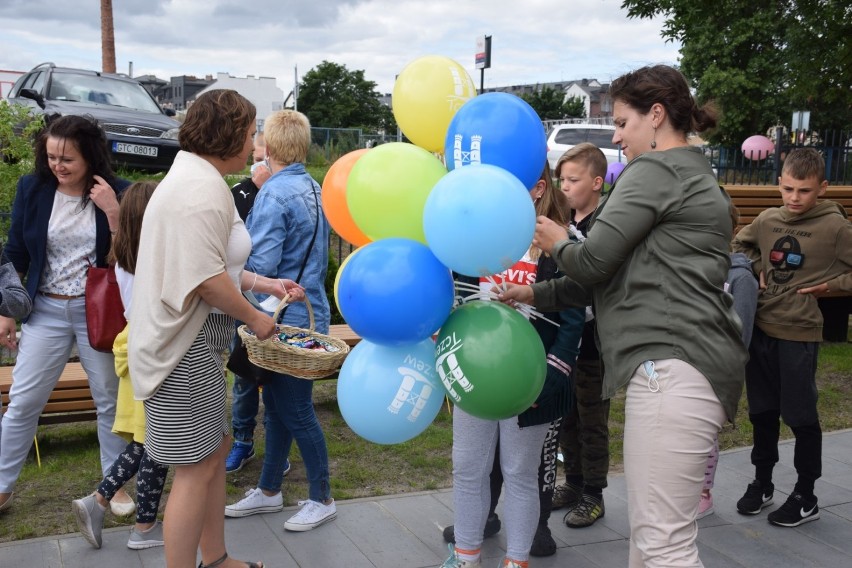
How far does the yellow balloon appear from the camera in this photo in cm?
325

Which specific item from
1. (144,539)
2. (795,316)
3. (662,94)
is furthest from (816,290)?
(144,539)

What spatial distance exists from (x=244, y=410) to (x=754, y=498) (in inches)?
115

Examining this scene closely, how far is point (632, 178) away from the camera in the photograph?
262 cm

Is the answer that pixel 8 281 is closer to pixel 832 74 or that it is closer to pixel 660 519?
pixel 660 519

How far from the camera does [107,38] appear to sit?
1978cm

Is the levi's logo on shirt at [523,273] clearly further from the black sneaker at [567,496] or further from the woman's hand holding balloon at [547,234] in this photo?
the black sneaker at [567,496]

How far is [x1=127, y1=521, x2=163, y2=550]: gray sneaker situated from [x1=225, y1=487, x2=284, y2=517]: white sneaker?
43 cm

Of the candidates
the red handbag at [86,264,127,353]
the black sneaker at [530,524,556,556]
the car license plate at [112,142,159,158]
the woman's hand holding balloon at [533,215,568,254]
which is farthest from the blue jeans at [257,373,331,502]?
the car license plate at [112,142,159,158]

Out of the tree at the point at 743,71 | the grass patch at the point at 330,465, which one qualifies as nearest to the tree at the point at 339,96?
the tree at the point at 743,71

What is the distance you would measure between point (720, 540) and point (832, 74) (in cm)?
812

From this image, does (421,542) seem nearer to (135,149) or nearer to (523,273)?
(523,273)

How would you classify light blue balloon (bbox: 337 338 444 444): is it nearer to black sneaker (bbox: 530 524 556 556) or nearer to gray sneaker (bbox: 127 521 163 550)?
black sneaker (bbox: 530 524 556 556)

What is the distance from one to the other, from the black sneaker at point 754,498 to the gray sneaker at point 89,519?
3.26 metres

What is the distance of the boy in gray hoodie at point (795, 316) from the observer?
4262mm
